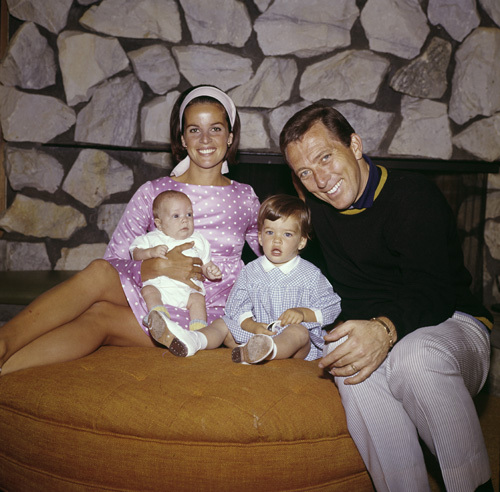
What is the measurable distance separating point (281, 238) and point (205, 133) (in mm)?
515

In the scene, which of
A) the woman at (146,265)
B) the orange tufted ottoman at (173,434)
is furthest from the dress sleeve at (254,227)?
the orange tufted ottoman at (173,434)

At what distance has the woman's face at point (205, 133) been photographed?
1849mm

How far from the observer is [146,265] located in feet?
5.67

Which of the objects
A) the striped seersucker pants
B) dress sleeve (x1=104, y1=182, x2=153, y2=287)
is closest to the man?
the striped seersucker pants

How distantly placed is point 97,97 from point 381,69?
155 cm

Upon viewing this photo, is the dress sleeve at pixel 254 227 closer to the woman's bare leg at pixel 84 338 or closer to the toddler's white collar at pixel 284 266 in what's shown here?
the toddler's white collar at pixel 284 266

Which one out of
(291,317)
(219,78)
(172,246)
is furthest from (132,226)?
(219,78)

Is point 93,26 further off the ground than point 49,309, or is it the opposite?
point 93,26

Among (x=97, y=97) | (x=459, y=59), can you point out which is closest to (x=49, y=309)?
(x=97, y=97)

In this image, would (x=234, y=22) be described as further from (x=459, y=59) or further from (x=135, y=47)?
(x=459, y=59)

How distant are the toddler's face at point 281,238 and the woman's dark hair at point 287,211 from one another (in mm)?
14

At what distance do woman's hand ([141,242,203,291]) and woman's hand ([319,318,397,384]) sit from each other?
657 millimetres

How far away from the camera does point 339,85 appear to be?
2.66m

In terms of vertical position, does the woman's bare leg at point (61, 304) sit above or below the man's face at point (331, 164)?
below
